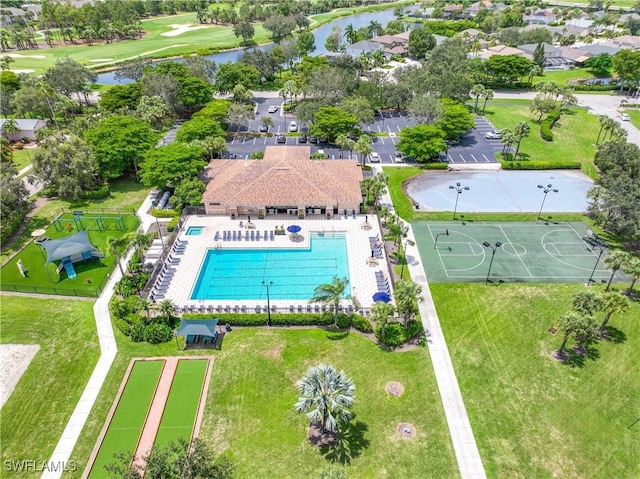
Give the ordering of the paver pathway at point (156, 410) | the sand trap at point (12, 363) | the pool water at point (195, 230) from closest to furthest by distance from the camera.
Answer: the paver pathway at point (156, 410) < the sand trap at point (12, 363) < the pool water at point (195, 230)

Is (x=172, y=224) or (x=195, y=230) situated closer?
(x=172, y=224)

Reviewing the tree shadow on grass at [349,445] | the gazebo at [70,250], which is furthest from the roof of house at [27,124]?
the tree shadow on grass at [349,445]

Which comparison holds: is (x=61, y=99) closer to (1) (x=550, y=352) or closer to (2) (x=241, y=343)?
(2) (x=241, y=343)

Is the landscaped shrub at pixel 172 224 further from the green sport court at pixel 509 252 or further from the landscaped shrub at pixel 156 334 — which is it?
the green sport court at pixel 509 252

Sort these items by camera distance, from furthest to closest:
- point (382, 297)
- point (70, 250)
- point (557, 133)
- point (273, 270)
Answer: point (557, 133) → point (273, 270) → point (70, 250) → point (382, 297)

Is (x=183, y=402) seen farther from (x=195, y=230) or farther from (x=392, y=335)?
(x=195, y=230)

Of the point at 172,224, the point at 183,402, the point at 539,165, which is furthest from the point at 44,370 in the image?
the point at 539,165

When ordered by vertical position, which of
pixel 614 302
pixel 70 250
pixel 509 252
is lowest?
pixel 509 252
